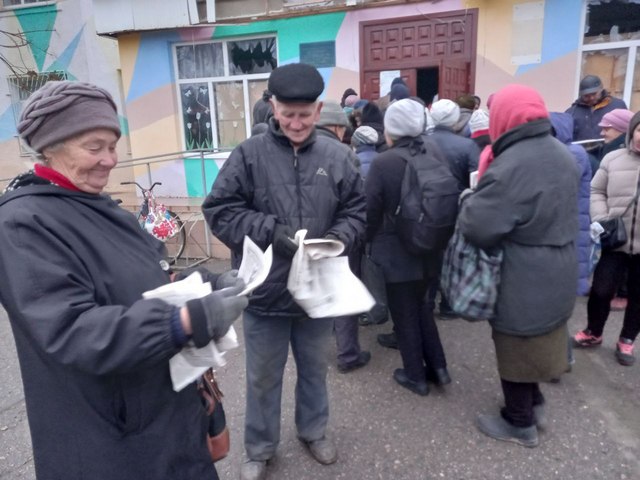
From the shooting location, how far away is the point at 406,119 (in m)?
2.83

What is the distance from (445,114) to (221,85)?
582 cm

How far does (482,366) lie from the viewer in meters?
3.47

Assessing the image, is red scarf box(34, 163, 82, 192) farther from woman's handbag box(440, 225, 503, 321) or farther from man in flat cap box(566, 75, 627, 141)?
man in flat cap box(566, 75, 627, 141)

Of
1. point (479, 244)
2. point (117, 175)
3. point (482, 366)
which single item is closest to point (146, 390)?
point (479, 244)

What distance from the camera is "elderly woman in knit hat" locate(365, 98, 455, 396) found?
2850 mm

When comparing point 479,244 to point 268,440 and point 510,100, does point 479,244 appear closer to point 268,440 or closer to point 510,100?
point 510,100

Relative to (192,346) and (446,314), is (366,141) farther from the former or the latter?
(192,346)

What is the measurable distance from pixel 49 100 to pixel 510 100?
192cm

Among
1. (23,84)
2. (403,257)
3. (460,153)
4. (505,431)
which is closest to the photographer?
(505,431)

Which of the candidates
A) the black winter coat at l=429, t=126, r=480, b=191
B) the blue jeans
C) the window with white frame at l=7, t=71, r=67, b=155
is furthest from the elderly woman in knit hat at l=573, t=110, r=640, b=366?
the window with white frame at l=7, t=71, r=67, b=155

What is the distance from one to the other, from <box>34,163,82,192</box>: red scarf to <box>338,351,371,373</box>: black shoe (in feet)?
8.26

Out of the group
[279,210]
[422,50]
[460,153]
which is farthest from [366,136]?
[422,50]

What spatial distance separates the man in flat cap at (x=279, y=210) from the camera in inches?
84.6

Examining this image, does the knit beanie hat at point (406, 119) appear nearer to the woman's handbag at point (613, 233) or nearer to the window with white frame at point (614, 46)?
the woman's handbag at point (613, 233)
